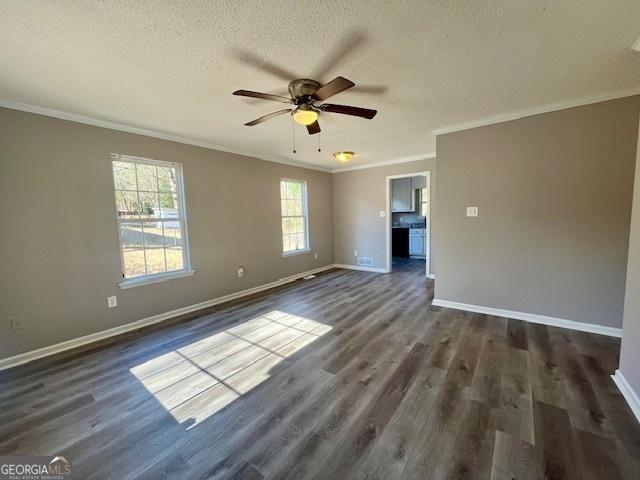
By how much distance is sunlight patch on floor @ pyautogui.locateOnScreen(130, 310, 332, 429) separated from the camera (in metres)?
1.94

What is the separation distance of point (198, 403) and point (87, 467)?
0.61 meters

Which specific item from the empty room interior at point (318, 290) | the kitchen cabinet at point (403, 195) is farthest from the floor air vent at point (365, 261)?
the kitchen cabinet at point (403, 195)

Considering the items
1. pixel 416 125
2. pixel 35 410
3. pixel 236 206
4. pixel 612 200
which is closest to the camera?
pixel 35 410

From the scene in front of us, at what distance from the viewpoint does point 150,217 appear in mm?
3469

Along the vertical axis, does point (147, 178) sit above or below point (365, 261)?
above

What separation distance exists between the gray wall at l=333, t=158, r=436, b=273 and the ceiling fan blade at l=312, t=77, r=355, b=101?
3825mm

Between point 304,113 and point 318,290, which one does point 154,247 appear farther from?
point 304,113

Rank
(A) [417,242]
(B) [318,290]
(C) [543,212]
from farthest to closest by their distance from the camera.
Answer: (A) [417,242]
(B) [318,290]
(C) [543,212]

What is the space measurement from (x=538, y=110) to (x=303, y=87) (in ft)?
8.73

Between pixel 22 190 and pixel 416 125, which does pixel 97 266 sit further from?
pixel 416 125

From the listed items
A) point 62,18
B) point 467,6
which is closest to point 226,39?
point 62,18

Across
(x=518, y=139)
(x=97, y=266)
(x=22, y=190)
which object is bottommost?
(x=97, y=266)

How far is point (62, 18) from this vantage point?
1.49 metres

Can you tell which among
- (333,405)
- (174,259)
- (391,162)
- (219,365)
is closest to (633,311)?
(333,405)
